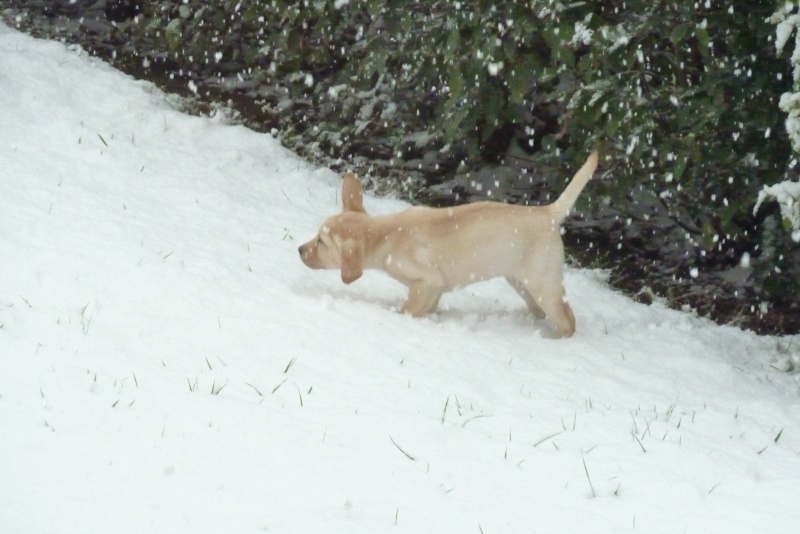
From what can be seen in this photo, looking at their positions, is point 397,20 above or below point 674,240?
above

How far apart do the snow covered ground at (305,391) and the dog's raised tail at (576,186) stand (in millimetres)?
693

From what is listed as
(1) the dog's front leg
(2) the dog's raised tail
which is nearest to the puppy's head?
(1) the dog's front leg

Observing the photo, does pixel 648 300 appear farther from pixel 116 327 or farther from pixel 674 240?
pixel 116 327

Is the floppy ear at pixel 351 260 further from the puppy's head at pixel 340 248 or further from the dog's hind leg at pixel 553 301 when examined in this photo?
the dog's hind leg at pixel 553 301

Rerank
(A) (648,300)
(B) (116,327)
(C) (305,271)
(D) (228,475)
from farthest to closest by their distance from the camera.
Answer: (A) (648,300) < (C) (305,271) < (B) (116,327) < (D) (228,475)

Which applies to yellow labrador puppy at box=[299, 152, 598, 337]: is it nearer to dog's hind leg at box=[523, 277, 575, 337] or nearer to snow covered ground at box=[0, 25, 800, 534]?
dog's hind leg at box=[523, 277, 575, 337]

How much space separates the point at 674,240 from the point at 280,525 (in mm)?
5485

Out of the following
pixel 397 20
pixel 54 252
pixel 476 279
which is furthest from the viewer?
pixel 397 20

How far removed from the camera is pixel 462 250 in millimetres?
4574

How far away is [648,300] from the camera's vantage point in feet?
20.9

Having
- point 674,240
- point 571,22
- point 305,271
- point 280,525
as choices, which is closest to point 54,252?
point 305,271

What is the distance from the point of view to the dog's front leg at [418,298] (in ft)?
15.1

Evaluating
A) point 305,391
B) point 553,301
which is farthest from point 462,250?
point 305,391

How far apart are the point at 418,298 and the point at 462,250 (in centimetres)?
35
